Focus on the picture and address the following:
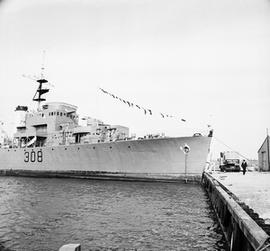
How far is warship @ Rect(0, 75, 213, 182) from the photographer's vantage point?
21.1 meters

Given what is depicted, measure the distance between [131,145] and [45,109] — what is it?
13921 mm

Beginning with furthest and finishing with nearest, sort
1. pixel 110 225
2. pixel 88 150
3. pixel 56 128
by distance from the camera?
pixel 56 128 → pixel 88 150 → pixel 110 225

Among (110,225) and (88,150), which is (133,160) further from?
(110,225)

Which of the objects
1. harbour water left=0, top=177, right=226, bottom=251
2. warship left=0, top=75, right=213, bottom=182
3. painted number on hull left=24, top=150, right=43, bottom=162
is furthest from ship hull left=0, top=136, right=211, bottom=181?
harbour water left=0, top=177, right=226, bottom=251

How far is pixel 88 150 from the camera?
23703 mm

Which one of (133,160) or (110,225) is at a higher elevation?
(133,160)

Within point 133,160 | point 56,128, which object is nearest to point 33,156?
point 56,128

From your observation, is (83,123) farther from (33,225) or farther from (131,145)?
(33,225)

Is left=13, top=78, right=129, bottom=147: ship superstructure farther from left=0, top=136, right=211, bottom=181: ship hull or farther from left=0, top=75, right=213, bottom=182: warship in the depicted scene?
left=0, top=136, right=211, bottom=181: ship hull

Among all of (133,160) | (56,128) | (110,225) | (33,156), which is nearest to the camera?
(110,225)

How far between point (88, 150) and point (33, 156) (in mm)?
8105

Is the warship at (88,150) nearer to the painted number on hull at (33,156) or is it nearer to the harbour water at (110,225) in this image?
the painted number on hull at (33,156)

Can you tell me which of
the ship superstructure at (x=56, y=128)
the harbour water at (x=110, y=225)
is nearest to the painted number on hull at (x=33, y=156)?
the ship superstructure at (x=56, y=128)

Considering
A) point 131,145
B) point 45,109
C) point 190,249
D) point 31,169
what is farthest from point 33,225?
point 45,109
